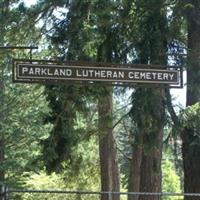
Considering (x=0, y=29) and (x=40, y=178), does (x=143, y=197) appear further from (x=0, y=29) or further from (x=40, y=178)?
(x=40, y=178)

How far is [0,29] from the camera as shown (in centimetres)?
1517

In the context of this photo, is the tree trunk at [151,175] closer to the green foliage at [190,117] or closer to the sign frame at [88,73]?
the green foliage at [190,117]

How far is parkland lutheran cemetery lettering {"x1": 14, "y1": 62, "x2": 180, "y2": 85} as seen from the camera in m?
9.95

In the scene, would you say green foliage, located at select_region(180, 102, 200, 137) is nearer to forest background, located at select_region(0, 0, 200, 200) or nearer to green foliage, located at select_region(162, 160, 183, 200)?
forest background, located at select_region(0, 0, 200, 200)

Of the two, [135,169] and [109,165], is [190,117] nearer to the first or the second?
[135,169]

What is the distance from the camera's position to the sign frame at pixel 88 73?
995 centimetres

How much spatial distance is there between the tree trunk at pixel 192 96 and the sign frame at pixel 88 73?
346cm

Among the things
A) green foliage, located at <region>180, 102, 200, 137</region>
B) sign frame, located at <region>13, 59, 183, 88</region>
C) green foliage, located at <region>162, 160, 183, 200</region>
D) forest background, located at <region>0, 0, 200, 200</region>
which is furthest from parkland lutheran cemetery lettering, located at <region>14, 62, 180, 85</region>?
green foliage, located at <region>162, 160, 183, 200</region>

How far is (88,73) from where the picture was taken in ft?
33.3

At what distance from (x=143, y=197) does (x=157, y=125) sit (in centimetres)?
331

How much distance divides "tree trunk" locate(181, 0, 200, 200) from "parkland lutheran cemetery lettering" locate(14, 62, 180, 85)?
3507 millimetres

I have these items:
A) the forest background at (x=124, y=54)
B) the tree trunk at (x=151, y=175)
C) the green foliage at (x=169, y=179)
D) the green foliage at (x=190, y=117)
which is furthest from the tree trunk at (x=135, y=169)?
the green foliage at (x=169, y=179)

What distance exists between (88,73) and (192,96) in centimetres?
662

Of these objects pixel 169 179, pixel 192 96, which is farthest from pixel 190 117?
pixel 169 179
